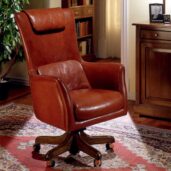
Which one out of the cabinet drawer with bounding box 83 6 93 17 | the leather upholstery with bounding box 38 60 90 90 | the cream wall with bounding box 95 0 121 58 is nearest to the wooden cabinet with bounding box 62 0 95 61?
the cabinet drawer with bounding box 83 6 93 17

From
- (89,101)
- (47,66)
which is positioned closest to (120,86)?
(89,101)

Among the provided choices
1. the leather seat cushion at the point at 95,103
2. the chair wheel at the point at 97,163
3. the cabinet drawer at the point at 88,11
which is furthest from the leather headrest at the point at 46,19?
the cabinet drawer at the point at 88,11

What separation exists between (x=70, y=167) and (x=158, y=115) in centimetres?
→ 125

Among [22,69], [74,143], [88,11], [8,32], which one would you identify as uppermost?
[88,11]

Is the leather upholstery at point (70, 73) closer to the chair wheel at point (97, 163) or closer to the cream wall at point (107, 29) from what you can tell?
the chair wheel at point (97, 163)

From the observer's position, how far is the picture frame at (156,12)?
375 cm

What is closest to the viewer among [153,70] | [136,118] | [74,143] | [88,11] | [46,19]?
[74,143]

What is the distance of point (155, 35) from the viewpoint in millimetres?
3541

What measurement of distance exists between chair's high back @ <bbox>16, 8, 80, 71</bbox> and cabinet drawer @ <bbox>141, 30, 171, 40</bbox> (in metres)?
0.72

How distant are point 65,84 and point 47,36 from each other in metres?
0.54

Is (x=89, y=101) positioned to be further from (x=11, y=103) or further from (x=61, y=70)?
(x=11, y=103)

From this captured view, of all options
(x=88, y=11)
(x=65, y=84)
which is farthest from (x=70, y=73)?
(x=88, y=11)

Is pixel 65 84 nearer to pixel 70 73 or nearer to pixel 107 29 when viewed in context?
pixel 70 73

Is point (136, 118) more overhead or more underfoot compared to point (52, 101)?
more underfoot
